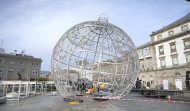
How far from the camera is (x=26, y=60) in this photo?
1823 inches

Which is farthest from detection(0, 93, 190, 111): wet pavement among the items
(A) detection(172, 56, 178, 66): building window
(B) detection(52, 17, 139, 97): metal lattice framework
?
(A) detection(172, 56, 178, 66): building window

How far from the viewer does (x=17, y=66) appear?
44.5m

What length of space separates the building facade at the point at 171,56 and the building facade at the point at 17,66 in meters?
36.1

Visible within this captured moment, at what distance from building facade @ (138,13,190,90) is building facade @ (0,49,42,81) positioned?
36.1 meters

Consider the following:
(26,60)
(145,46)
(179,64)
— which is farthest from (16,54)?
(179,64)

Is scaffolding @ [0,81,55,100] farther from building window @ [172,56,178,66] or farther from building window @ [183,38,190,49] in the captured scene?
building window @ [183,38,190,49]

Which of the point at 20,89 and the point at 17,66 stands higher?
the point at 17,66

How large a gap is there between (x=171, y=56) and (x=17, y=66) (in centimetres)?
4642

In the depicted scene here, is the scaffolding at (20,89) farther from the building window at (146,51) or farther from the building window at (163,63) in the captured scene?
the building window at (146,51)

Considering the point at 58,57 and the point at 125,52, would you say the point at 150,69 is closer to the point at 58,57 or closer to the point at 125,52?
the point at 125,52

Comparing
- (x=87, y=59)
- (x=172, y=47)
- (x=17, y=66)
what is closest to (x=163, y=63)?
(x=172, y=47)

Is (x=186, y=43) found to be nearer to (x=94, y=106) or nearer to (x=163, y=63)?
(x=163, y=63)

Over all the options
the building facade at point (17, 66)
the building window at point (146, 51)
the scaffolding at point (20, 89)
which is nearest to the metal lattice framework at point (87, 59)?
the scaffolding at point (20, 89)

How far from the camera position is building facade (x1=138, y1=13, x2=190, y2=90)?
26.6 m
